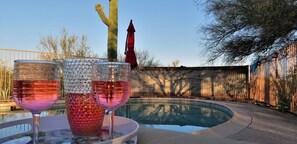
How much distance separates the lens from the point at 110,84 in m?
0.69

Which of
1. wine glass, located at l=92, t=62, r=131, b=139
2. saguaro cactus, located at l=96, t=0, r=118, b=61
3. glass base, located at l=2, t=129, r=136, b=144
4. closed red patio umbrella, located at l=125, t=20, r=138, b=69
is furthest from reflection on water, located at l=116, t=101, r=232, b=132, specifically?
wine glass, located at l=92, t=62, r=131, b=139

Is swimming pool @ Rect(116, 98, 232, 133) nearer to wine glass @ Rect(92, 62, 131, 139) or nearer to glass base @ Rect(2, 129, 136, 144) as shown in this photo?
glass base @ Rect(2, 129, 136, 144)

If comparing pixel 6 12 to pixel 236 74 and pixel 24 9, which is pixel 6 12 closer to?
pixel 24 9

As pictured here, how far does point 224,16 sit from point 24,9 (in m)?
9.60

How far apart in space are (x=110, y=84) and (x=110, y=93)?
0.09 ft

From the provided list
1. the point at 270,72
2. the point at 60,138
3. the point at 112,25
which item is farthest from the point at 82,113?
the point at 270,72

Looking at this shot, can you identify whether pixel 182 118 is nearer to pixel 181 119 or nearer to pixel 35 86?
pixel 181 119

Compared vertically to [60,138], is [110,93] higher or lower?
higher

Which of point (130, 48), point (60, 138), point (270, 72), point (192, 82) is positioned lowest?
point (192, 82)

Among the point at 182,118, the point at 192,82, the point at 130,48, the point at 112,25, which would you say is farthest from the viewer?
the point at 192,82

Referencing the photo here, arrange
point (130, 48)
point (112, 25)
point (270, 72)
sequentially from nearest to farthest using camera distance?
point (112, 25) → point (130, 48) → point (270, 72)

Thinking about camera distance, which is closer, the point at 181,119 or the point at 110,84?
the point at 110,84

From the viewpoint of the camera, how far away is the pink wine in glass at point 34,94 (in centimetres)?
68

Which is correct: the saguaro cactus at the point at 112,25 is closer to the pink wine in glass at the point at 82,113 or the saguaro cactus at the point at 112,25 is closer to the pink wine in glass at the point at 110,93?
the pink wine in glass at the point at 82,113
